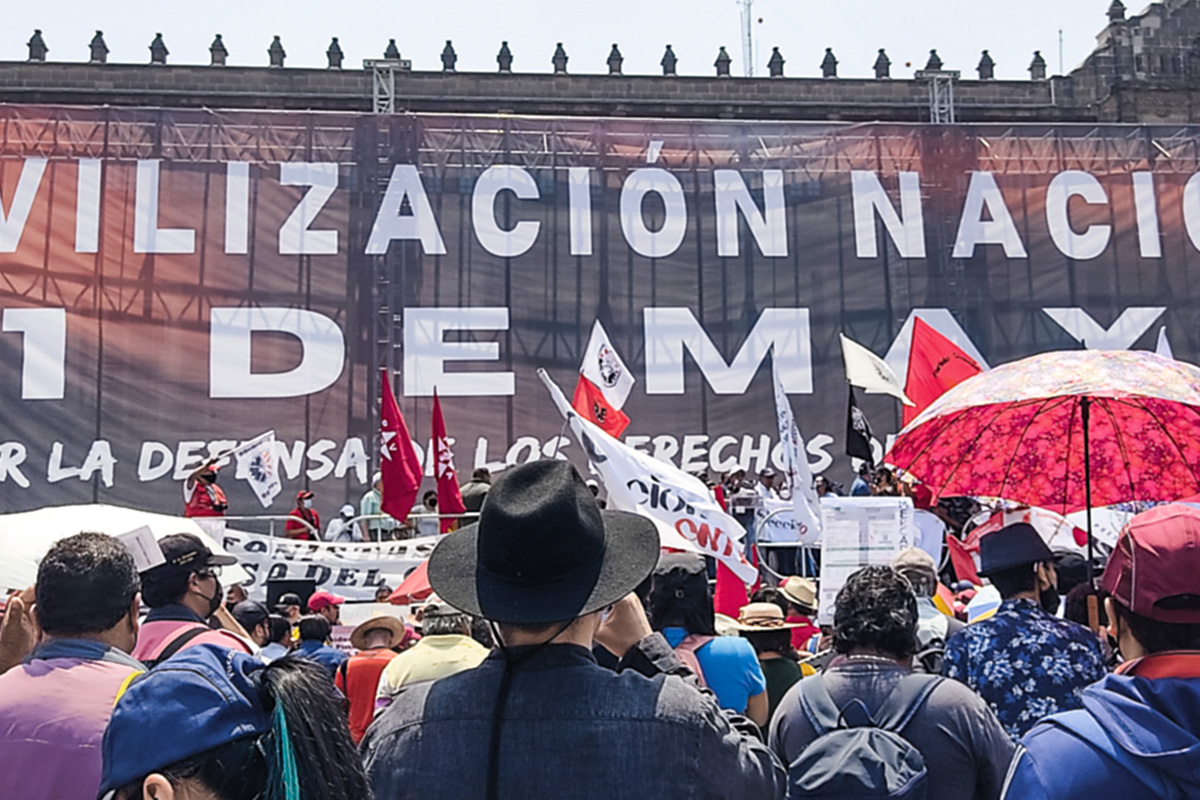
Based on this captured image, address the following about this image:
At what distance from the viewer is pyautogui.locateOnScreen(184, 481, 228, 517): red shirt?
11.3 metres

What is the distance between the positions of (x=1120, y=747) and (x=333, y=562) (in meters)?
7.94

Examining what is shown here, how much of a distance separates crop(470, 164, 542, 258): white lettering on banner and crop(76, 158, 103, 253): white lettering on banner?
4.48 metres

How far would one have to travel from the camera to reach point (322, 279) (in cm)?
1571

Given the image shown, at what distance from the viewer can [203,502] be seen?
37.5 feet

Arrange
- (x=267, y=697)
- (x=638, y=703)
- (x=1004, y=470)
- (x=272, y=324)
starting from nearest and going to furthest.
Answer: (x=267, y=697) → (x=638, y=703) → (x=1004, y=470) → (x=272, y=324)

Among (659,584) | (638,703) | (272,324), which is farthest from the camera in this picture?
(272,324)

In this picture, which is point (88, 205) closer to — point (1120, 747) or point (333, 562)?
point (333, 562)

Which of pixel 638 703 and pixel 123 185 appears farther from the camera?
pixel 123 185

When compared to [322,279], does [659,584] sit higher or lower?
lower

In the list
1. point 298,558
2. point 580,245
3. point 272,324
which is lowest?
point 298,558

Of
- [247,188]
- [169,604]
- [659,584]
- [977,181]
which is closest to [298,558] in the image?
[169,604]

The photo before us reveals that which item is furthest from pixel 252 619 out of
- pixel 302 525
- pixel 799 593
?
pixel 302 525

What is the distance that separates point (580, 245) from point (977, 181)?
5.23m

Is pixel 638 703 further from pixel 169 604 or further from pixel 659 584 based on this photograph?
pixel 169 604
